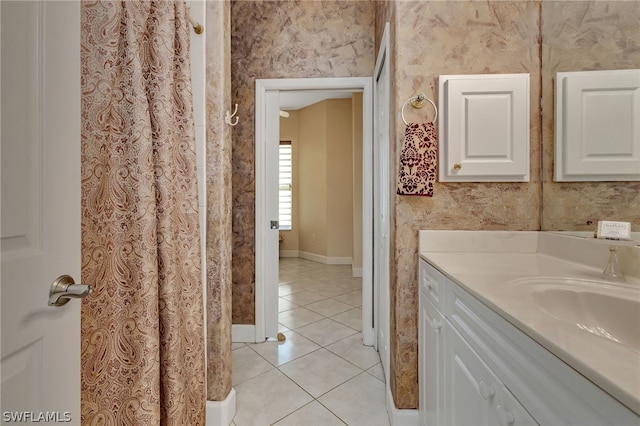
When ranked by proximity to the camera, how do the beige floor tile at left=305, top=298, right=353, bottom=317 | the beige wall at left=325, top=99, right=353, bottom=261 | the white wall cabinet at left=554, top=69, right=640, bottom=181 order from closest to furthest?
the white wall cabinet at left=554, top=69, right=640, bottom=181
the beige floor tile at left=305, top=298, right=353, bottom=317
the beige wall at left=325, top=99, right=353, bottom=261

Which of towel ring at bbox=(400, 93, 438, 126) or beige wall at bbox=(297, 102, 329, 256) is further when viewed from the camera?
beige wall at bbox=(297, 102, 329, 256)

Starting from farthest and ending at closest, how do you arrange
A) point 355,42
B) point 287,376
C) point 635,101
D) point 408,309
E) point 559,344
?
point 355,42 → point 287,376 → point 408,309 → point 635,101 → point 559,344

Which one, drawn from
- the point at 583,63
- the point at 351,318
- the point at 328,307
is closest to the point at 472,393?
the point at 583,63

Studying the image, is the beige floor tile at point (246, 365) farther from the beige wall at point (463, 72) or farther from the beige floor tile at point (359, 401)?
the beige wall at point (463, 72)

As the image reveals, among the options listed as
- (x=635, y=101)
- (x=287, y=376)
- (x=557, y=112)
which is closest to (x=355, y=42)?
(x=557, y=112)

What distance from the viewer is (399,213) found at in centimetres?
147

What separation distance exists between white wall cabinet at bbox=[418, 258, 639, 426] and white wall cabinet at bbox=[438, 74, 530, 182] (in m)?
0.58

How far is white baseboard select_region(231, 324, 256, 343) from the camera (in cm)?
239

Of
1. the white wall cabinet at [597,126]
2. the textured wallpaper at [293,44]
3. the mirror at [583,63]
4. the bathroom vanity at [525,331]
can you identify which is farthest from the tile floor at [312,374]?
the white wall cabinet at [597,126]

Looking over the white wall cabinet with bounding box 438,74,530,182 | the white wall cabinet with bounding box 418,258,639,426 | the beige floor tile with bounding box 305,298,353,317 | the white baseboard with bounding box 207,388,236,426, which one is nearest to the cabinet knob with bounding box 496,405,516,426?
the white wall cabinet with bounding box 418,258,639,426

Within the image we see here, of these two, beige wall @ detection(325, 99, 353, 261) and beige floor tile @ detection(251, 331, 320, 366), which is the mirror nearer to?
beige floor tile @ detection(251, 331, 320, 366)

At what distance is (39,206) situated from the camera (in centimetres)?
57

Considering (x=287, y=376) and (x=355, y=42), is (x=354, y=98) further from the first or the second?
(x=287, y=376)

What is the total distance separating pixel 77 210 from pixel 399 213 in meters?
1.28
